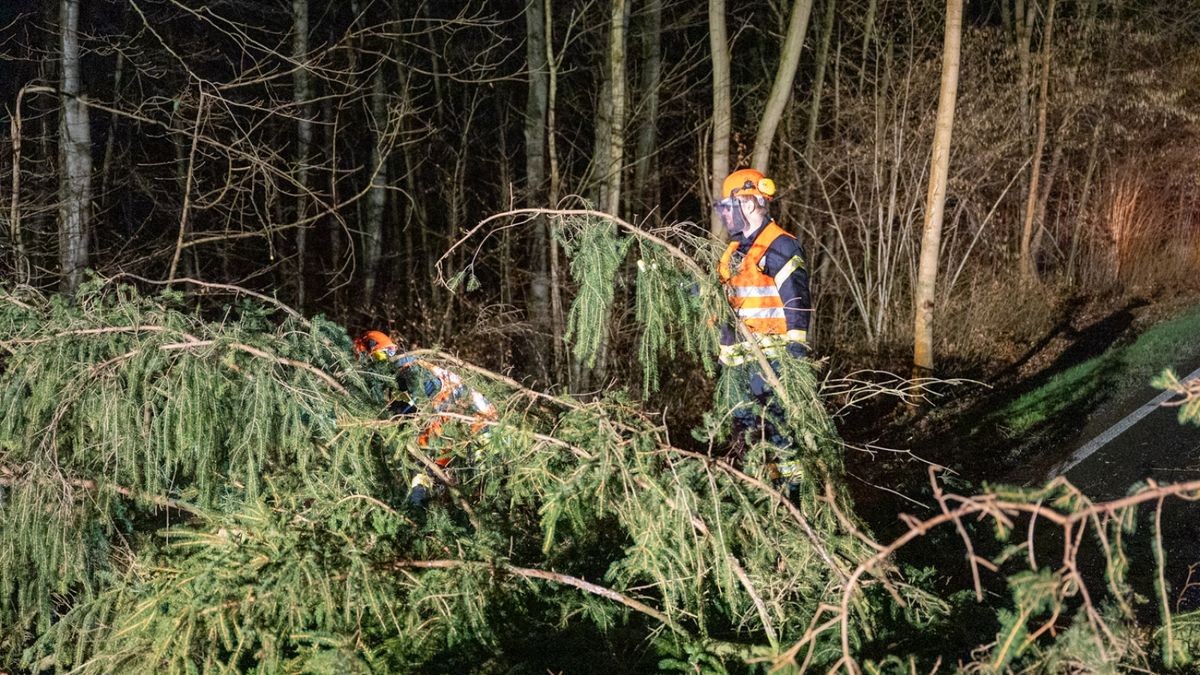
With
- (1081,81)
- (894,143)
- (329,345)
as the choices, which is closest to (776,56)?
(1081,81)

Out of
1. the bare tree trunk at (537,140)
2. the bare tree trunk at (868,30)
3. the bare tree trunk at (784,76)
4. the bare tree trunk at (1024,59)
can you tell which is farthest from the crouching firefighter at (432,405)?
the bare tree trunk at (1024,59)

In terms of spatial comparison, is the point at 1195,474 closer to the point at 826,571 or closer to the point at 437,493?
the point at 826,571

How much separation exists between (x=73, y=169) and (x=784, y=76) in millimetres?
6328

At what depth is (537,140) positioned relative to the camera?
38.0ft

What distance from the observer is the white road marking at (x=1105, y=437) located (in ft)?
23.9

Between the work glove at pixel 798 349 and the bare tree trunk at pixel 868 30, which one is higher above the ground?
the bare tree trunk at pixel 868 30

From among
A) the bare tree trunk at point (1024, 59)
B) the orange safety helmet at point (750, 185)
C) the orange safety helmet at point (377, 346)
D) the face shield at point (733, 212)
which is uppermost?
the bare tree trunk at point (1024, 59)

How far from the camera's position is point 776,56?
16.9 meters

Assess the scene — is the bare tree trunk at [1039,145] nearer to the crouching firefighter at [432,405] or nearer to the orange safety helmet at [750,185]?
the orange safety helmet at [750,185]

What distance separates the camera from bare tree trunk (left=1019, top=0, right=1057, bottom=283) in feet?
45.9

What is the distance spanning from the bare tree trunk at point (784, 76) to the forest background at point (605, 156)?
0.03 meters

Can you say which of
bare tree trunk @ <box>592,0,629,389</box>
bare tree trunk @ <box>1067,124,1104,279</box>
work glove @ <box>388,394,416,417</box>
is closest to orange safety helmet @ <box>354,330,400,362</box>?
work glove @ <box>388,394,416,417</box>

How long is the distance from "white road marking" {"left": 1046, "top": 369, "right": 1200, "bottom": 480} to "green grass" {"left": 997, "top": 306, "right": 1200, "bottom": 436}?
501mm

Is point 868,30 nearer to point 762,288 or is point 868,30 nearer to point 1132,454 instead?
point 1132,454
